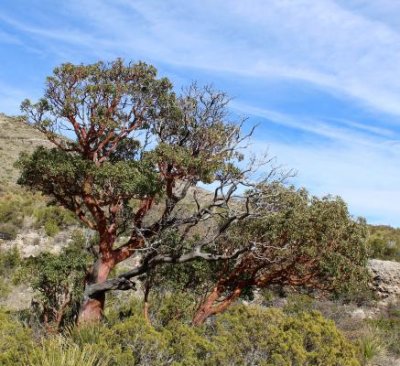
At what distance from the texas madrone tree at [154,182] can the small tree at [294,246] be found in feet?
0.12

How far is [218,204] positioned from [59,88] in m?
4.96

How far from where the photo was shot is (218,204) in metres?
13.5

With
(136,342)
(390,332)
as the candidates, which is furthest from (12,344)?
(390,332)

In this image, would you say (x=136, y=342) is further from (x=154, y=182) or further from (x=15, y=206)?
(x=15, y=206)

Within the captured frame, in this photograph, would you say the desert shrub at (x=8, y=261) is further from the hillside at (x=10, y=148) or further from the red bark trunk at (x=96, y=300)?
the hillside at (x=10, y=148)

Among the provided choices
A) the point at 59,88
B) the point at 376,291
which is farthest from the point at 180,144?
the point at 376,291

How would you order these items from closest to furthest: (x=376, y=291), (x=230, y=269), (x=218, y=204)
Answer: (x=218, y=204) → (x=230, y=269) → (x=376, y=291)

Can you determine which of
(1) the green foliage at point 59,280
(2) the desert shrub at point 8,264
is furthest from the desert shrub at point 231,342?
(2) the desert shrub at point 8,264

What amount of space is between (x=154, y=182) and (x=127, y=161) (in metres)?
1.09

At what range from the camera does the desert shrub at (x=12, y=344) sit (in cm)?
808

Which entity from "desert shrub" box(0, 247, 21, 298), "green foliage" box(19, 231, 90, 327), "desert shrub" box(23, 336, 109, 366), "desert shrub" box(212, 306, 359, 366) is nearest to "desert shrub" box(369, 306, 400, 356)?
"desert shrub" box(212, 306, 359, 366)

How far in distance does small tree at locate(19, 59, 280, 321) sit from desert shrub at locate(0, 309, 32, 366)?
279cm

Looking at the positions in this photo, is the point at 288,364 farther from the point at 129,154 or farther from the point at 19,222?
the point at 19,222

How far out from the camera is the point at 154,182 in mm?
11844
